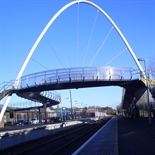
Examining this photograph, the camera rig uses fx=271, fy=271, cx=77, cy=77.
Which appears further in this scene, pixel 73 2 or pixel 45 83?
pixel 73 2

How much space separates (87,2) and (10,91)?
980 inches

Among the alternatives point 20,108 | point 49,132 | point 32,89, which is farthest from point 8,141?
point 20,108

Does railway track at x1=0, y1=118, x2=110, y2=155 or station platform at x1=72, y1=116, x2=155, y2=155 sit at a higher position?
station platform at x1=72, y1=116, x2=155, y2=155

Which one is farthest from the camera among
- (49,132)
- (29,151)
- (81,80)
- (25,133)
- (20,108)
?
(20,108)

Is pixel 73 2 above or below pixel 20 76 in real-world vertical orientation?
above

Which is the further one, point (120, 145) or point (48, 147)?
point (48, 147)

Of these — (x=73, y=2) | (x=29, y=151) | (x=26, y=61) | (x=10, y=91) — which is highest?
(x=73, y=2)

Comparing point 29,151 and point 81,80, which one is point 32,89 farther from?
point 29,151

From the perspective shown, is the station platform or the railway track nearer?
the station platform

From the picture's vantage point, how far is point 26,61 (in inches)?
1852

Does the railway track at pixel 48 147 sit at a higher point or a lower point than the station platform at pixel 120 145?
lower

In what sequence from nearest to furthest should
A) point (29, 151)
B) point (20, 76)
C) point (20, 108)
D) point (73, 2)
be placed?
point (29, 151) → point (20, 76) → point (73, 2) → point (20, 108)

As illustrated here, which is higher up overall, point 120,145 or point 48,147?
point 120,145

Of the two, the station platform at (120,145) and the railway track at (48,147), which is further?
the railway track at (48,147)
